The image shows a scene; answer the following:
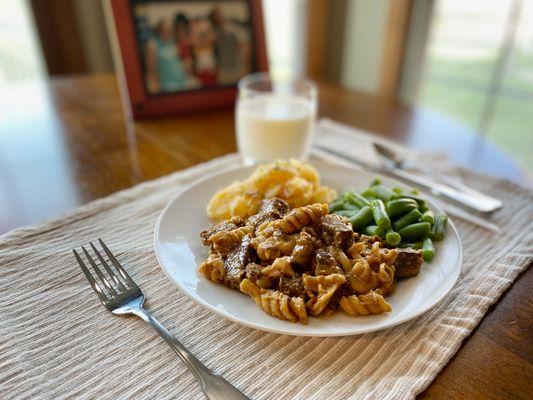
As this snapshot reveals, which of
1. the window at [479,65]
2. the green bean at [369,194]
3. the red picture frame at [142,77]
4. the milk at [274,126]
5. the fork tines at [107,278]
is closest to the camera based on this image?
the fork tines at [107,278]

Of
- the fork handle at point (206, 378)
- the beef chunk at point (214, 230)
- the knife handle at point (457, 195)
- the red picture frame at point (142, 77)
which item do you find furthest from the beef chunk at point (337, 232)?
the red picture frame at point (142, 77)

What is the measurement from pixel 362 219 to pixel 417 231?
0.13m

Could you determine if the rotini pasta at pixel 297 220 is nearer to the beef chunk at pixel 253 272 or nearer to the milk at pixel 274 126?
the beef chunk at pixel 253 272

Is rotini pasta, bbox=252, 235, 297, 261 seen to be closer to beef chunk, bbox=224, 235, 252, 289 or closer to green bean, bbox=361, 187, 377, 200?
beef chunk, bbox=224, 235, 252, 289

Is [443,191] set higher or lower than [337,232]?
lower

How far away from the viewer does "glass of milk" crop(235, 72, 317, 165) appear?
4.67ft

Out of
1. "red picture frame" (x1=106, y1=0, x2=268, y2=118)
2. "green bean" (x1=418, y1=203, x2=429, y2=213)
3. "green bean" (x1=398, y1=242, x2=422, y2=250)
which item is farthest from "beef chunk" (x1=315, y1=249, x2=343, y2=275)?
"red picture frame" (x1=106, y1=0, x2=268, y2=118)

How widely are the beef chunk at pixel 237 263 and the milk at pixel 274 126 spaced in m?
0.62

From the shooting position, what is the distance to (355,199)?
3.57 ft

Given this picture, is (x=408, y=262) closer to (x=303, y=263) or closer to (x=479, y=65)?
(x=303, y=263)

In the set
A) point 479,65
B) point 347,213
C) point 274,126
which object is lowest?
point 479,65

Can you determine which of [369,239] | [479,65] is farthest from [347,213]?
[479,65]

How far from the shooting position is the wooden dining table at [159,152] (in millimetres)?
741

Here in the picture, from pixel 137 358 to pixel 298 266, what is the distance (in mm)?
353
